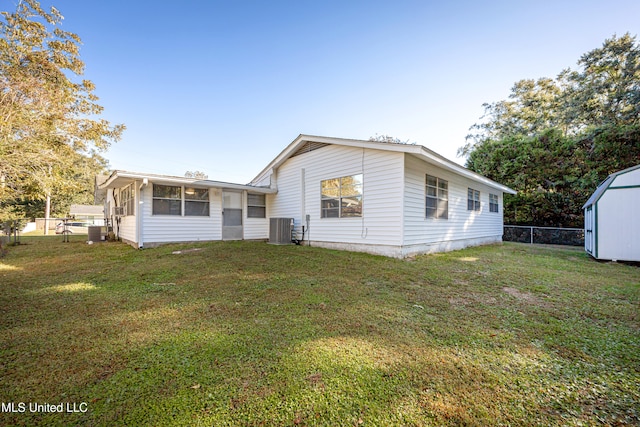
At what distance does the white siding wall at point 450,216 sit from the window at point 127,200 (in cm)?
968

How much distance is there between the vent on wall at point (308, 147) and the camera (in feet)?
30.5

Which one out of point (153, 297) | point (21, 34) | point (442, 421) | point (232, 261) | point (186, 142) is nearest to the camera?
point (442, 421)

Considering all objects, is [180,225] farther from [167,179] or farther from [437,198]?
[437,198]

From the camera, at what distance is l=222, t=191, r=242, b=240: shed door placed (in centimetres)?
1030

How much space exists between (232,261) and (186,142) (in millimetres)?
25443

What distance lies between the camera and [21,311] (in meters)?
3.25

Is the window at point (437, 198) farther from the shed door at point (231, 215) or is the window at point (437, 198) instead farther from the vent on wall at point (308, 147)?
the shed door at point (231, 215)

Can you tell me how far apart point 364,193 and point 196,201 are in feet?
20.5

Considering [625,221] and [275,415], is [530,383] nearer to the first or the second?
[275,415]

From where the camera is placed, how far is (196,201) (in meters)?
9.66

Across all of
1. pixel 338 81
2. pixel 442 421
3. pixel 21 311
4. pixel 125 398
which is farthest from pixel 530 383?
pixel 338 81

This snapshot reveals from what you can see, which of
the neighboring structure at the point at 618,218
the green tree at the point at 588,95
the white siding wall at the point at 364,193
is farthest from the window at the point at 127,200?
the green tree at the point at 588,95

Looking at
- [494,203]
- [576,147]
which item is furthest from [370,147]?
[576,147]

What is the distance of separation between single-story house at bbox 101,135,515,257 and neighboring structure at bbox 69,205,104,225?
26015 mm
